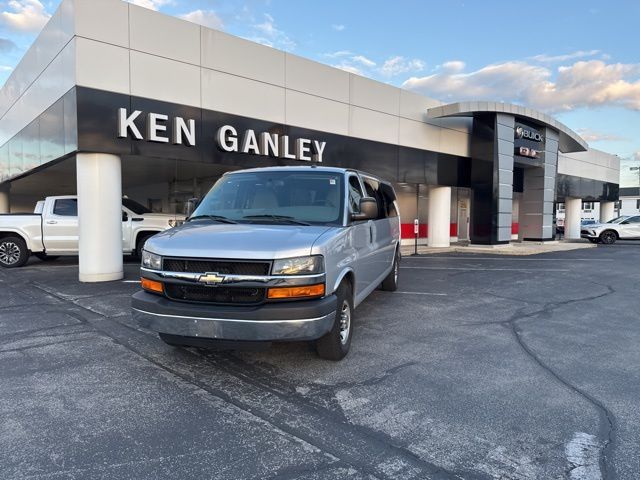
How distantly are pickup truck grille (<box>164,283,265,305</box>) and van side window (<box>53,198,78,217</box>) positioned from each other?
33.2 ft

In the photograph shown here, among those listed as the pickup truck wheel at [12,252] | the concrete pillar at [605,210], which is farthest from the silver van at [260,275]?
the concrete pillar at [605,210]

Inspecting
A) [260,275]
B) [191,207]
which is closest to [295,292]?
[260,275]

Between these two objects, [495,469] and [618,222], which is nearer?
[495,469]

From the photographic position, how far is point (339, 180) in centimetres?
553

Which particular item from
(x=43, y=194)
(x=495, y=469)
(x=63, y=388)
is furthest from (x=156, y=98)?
(x=43, y=194)

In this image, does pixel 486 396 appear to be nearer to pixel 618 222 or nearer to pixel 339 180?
pixel 339 180

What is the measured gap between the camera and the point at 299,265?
405cm

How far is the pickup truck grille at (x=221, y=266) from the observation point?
13.2ft

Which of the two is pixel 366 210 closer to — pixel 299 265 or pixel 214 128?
pixel 299 265

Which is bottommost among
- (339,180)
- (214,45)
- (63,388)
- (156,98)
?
(63,388)

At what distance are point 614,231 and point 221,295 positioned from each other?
28.0 metres

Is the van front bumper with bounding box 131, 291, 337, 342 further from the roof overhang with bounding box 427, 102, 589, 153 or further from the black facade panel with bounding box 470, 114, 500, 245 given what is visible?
the black facade panel with bounding box 470, 114, 500, 245

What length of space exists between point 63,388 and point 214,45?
9764 mm

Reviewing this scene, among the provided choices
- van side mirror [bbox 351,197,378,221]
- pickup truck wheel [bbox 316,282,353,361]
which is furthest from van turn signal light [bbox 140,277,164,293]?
van side mirror [bbox 351,197,378,221]
